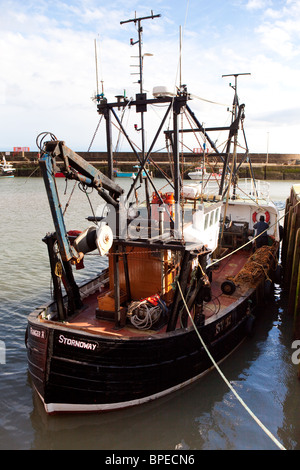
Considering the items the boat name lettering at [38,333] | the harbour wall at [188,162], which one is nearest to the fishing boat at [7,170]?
the harbour wall at [188,162]

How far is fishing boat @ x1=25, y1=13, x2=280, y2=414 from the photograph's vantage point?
7.22 m

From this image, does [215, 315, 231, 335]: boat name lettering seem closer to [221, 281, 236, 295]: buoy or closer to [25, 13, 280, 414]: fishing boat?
[25, 13, 280, 414]: fishing boat

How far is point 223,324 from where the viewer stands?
368 inches

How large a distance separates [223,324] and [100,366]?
11.6 ft

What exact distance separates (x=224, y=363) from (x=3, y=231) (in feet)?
60.3

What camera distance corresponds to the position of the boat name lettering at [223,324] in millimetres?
9117

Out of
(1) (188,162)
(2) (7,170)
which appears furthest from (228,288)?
(2) (7,170)

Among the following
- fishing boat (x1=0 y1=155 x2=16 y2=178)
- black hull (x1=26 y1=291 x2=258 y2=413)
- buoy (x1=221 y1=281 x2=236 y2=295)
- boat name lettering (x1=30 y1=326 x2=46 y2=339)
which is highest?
fishing boat (x1=0 y1=155 x2=16 y2=178)

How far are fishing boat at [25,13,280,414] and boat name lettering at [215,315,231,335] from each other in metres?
0.06

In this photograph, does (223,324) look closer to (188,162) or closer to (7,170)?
(188,162)

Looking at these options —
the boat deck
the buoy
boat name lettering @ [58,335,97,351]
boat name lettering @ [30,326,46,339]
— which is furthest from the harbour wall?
boat name lettering @ [58,335,97,351]

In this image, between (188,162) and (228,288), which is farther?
(188,162)

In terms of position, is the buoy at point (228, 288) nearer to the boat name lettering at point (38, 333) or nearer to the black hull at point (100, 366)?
the black hull at point (100, 366)

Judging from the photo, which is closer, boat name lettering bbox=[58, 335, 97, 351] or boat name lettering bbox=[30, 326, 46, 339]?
boat name lettering bbox=[58, 335, 97, 351]
